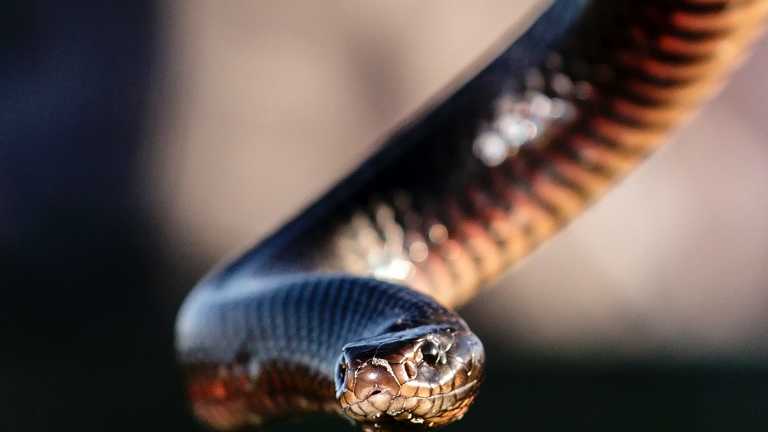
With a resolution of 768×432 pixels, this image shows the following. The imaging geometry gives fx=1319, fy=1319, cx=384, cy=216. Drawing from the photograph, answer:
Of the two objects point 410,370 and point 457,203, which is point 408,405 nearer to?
point 410,370

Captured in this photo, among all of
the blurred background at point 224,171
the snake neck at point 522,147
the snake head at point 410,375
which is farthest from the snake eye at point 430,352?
the blurred background at point 224,171

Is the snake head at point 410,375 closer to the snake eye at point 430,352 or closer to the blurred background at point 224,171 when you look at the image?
the snake eye at point 430,352

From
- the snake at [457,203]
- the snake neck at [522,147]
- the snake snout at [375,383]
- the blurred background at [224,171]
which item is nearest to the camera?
the snake snout at [375,383]

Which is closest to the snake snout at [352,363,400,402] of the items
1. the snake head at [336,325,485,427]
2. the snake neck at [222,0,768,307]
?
the snake head at [336,325,485,427]

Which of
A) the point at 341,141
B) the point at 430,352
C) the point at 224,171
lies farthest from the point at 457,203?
the point at 224,171

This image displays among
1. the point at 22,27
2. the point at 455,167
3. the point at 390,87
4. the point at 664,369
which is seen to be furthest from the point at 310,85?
the point at 455,167

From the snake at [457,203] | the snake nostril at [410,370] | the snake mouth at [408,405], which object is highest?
the snake at [457,203]
